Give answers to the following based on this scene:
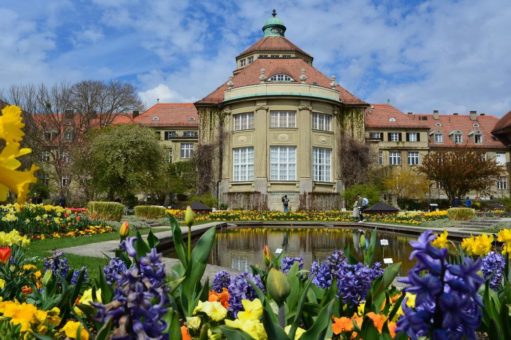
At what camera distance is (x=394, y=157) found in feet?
181

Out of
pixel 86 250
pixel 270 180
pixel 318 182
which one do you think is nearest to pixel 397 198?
pixel 318 182

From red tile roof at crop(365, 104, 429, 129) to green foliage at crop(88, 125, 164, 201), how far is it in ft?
96.8

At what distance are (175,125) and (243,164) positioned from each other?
21.7m

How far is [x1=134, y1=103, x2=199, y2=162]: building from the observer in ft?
178

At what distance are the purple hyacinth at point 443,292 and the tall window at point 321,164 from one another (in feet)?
120

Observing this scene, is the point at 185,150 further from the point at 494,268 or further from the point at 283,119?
the point at 494,268

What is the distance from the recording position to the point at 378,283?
2701 mm

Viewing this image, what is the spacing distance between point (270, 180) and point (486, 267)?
33.2 m

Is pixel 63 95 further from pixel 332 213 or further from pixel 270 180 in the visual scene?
pixel 332 213

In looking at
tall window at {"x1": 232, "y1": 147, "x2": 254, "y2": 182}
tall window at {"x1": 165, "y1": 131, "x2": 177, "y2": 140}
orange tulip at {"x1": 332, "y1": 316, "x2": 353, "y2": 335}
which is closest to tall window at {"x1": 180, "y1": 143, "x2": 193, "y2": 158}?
tall window at {"x1": 165, "y1": 131, "x2": 177, "y2": 140}

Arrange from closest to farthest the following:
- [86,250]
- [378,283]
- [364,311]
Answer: [364,311]
[378,283]
[86,250]

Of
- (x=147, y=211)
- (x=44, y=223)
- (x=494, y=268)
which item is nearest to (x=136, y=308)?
(x=494, y=268)

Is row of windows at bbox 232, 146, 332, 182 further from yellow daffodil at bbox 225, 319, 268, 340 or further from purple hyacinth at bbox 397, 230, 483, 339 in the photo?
purple hyacinth at bbox 397, 230, 483, 339

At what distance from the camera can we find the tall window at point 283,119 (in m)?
37.5
